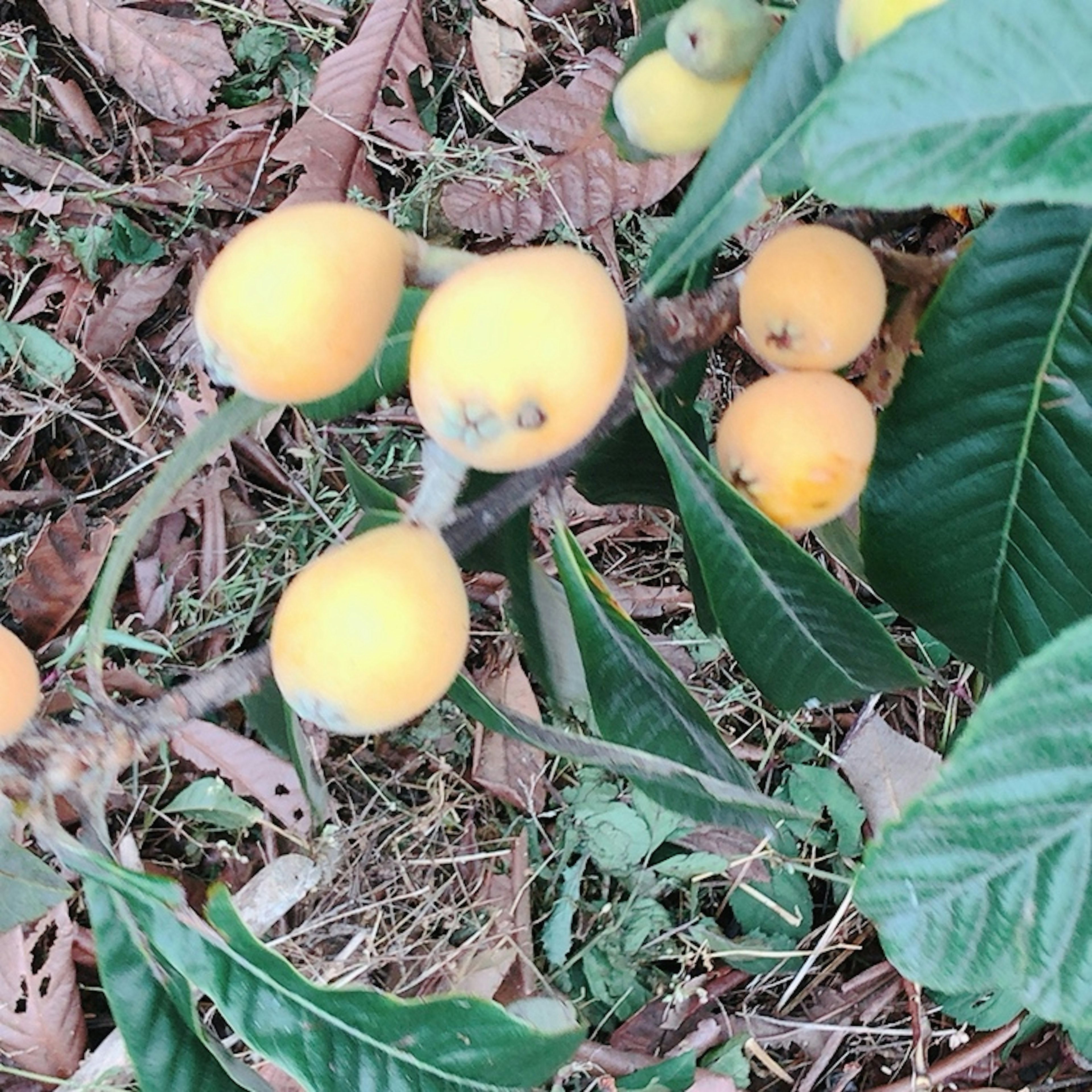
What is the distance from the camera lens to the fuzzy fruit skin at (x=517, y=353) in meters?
0.55

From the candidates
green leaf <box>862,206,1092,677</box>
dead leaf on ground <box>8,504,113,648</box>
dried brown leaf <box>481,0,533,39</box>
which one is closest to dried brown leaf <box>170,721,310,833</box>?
dead leaf on ground <box>8,504,113,648</box>

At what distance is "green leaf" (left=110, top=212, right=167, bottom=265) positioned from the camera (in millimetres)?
1713

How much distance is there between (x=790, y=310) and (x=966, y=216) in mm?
647

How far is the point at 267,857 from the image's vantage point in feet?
5.32

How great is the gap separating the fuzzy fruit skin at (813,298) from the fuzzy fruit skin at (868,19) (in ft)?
0.41

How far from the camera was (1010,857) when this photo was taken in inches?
22.8

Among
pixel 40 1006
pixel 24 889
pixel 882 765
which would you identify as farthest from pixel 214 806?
pixel 882 765

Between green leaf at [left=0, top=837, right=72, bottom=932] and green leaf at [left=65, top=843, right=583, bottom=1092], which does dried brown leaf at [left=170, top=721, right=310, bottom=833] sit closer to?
green leaf at [left=0, top=837, right=72, bottom=932]

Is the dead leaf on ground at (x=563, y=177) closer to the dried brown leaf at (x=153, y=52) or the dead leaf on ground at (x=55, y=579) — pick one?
the dried brown leaf at (x=153, y=52)

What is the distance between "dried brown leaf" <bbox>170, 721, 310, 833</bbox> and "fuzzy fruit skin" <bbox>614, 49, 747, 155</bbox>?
1059 mm

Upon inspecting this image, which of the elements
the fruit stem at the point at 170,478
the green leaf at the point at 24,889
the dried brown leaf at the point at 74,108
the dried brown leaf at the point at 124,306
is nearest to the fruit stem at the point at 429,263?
the fruit stem at the point at 170,478

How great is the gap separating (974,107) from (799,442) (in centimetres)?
24

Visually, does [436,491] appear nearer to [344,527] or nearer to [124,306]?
[344,527]

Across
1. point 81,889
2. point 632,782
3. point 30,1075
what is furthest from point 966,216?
point 30,1075
